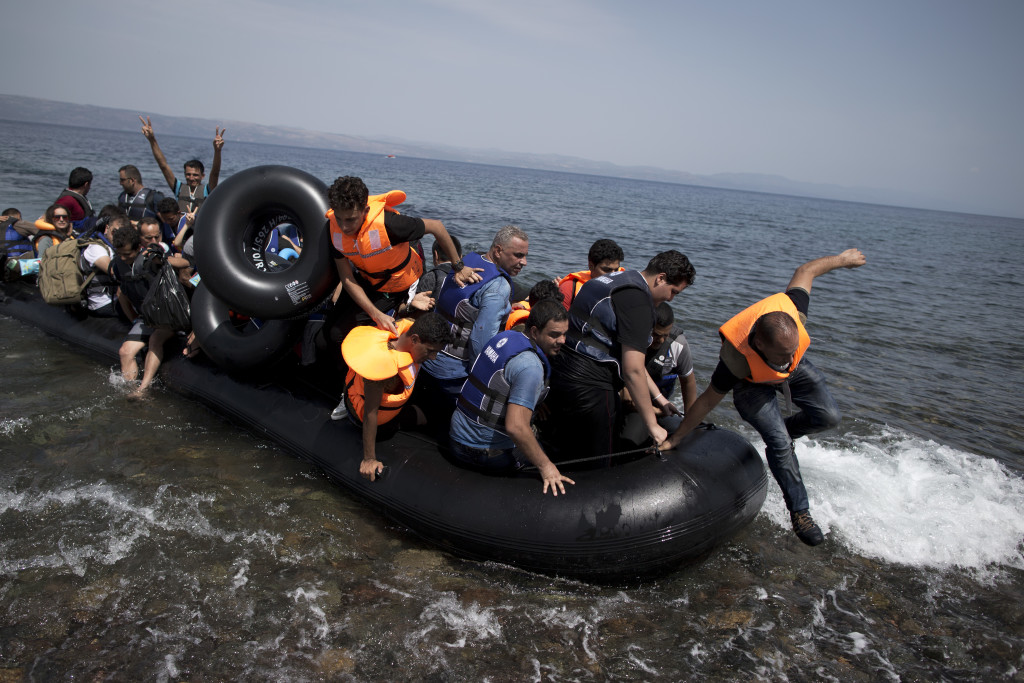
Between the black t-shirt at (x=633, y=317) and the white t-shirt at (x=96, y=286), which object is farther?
the white t-shirt at (x=96, y=286)

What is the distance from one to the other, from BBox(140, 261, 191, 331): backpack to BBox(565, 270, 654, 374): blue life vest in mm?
3645

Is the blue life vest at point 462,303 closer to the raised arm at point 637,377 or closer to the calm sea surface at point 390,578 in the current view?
the raised arm at point 637,377

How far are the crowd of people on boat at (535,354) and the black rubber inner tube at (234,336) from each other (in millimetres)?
225

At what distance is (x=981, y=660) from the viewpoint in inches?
144

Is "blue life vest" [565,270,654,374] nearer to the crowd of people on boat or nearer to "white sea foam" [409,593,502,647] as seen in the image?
the crowd of people on boat

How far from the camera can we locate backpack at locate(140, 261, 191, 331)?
5.59m

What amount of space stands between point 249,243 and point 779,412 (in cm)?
392

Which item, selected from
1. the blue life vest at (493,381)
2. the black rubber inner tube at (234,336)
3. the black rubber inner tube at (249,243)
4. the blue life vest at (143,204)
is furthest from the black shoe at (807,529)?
the blue life vest at (143,204)

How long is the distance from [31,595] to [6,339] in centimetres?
490

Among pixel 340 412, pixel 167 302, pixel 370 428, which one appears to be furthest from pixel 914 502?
pixel 167 302

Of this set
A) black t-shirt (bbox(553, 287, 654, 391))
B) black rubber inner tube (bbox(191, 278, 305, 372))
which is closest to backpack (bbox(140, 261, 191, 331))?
black rubber inner tube (bbox(191, 278, 305, 372))

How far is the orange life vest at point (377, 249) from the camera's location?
4363 mm

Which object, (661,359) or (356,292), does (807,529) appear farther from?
(356,292)

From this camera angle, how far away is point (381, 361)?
3703mm
